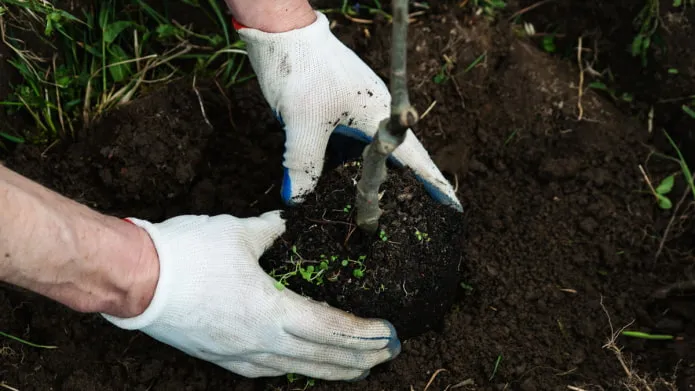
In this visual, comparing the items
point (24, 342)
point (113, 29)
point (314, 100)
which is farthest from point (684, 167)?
point (24, 342)

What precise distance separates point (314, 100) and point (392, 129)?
21.9 inches

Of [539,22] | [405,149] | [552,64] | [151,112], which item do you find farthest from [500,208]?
[151,112]

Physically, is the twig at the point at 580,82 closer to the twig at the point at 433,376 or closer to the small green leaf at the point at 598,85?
the small green leaf at the point at 598,85

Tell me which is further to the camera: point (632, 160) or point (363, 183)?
point (632, 160)

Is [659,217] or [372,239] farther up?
[372,239]

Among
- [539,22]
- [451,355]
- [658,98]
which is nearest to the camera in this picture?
[451,355]

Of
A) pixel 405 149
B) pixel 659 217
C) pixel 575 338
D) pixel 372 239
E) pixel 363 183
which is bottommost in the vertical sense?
pixel 575 338

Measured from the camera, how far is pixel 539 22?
2141mm

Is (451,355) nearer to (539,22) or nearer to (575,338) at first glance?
(575,338)

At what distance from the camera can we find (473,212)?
1.84 meters

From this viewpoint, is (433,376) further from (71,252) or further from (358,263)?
(71,252)

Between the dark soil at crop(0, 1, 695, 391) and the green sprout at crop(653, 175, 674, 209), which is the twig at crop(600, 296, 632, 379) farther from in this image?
the green sprout at crop(653, 175, 674, 209)

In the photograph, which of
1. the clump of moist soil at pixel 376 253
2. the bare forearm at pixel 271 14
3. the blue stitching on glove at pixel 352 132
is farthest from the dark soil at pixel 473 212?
the bare forearm at pixel 271 14

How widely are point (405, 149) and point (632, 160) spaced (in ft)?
2.47
